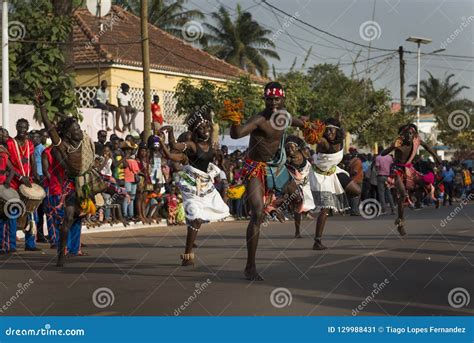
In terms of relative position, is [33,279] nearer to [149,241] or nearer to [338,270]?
[338,270]

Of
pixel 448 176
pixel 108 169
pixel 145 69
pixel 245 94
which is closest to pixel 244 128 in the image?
pixel 108 169

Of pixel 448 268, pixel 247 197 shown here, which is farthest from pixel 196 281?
pixel 448 268

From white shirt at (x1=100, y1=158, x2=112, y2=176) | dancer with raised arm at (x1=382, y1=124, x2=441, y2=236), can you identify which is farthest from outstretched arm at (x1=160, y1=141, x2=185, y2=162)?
white shirt at (x1=100, y1=158, x2=112, y2=176)

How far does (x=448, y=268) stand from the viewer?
1155 cm

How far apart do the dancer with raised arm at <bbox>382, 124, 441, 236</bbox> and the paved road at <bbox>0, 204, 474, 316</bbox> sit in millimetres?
630

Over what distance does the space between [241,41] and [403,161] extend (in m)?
45.3

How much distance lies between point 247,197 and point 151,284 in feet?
5.32

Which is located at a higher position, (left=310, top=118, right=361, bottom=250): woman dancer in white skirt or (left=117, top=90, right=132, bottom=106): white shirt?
(left=117, top=90, right=132, bottom=106): white shirt

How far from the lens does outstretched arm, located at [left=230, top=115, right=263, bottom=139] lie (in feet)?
33.1

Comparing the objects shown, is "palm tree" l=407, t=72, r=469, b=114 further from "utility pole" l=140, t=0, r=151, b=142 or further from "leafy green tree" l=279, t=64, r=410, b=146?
"utility pole" l=140, t=0, r=151, b=142

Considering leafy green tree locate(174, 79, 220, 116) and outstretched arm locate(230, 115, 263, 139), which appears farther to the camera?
leafy green tree locate(174, 79, 220, 116)

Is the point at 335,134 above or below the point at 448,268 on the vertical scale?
above

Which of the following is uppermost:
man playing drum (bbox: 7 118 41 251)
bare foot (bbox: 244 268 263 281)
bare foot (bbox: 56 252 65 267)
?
man playing drum (bbox: 7 118 41 251)

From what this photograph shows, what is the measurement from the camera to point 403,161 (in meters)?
16.6
